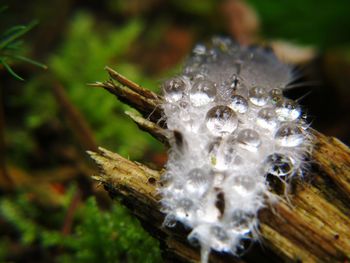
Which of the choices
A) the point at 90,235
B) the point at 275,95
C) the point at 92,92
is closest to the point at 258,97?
the point at 275,95

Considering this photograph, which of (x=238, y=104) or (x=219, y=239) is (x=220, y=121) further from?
(x=219, y=239)

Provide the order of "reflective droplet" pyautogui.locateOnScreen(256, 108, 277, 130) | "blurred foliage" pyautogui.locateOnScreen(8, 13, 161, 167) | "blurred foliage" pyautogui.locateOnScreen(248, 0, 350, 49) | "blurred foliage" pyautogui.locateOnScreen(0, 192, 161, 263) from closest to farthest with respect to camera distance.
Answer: "reflective droplet" pyautogui.locateOnScreen(256, 108, 277, 130) < "blurred foliage" pyautogui.locateOnScreen(0, 192, 161, 263) < "blurred foliage" pyautogui.locateOnScreen(8, 13, 161, 167) < "blurred foliage" pyautogui.locateOnScreen(248, 0, 350, 49)

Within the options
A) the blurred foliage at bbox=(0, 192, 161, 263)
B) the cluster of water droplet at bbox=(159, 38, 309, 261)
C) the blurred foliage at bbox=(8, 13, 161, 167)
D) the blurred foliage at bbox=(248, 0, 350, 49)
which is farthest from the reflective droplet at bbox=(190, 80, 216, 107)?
the blurred foliage at bbox=(248, 0, 350, 49)

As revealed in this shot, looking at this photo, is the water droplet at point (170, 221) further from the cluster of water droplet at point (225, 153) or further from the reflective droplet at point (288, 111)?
the reflective droplet at point (288, 111)

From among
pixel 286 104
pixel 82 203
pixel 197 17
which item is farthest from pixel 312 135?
pixel 197 17

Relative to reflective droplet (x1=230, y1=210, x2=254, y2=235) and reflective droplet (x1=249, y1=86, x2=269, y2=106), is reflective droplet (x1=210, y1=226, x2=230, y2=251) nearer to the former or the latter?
reflective droplet (x1=230, y1=210, x2=254, y2=235)

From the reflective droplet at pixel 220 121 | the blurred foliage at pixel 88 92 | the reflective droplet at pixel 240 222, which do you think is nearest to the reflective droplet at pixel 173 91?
the reflective droplet at pixel 220 121

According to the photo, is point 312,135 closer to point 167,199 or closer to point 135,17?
point 167,199
